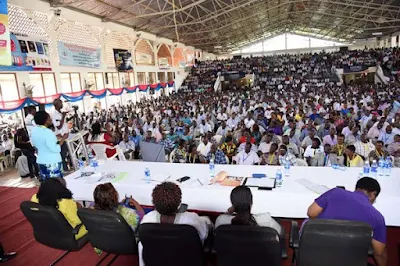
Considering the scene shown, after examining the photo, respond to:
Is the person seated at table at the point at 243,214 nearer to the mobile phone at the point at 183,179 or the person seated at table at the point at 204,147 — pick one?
the mobile phone at the point at 183,179

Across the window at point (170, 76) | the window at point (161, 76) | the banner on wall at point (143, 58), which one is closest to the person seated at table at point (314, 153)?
the banner on wall at point (143, 58)

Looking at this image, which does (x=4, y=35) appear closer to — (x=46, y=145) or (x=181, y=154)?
(x=46, y=145)

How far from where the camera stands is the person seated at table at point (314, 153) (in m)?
4.98

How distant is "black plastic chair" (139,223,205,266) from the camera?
5.93ft

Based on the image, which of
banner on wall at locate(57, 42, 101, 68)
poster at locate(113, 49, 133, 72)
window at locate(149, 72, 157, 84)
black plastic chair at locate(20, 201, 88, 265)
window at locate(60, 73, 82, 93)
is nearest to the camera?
black plastic chair at locate(20, 201, 88, 265)

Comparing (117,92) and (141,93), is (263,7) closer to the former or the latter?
(141,93)

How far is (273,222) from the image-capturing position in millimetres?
1975

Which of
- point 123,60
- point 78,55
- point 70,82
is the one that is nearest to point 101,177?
point 70,82

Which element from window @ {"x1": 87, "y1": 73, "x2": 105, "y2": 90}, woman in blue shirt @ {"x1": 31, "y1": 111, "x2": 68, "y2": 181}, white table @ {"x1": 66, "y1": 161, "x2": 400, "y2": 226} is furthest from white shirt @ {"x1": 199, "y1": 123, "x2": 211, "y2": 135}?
window @ {"x1": 87, "y1": 73, "x2": 105, "y2": 90}

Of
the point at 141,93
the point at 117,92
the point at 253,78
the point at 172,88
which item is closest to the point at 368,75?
the point at 253,78

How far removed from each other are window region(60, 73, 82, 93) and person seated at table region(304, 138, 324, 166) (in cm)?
1088

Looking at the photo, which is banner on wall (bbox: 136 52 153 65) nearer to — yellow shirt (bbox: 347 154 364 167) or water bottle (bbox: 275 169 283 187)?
yellow shirt (bbox: 347 154 364 167)

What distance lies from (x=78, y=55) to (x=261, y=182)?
492 inches

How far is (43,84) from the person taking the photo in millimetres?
11570
